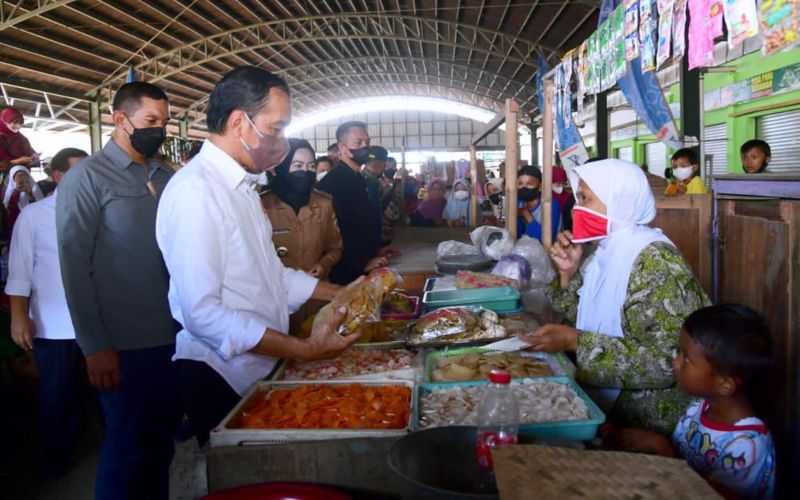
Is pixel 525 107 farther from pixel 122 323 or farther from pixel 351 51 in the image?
pixel 122 323

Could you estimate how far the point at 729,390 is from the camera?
166 cm

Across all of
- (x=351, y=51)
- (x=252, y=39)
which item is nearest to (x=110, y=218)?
(x=252, y=39)

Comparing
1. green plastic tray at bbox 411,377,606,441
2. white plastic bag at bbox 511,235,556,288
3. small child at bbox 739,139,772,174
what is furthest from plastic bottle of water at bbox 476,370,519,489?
small child at bbox 739,139,772,174

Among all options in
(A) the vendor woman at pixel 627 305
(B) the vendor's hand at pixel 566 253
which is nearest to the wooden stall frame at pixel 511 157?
(B) the vendor's hand at pixel 566 253

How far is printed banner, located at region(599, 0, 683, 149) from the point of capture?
252 inches

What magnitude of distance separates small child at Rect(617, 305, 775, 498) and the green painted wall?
8753 millimetres

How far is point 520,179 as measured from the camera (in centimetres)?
543

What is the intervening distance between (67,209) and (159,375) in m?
0.76

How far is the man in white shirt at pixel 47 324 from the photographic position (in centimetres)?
320

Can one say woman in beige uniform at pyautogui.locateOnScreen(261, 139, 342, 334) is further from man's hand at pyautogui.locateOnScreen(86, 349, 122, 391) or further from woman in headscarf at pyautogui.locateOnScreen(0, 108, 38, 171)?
woman in headscarf at pyautogui.locateOnScreen(0, 108, 38, 171)

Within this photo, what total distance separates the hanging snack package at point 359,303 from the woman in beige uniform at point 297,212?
3.03ft

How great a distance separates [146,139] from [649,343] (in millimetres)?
2236

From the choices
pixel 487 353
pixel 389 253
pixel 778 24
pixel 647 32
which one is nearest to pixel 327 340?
pixel 487 353

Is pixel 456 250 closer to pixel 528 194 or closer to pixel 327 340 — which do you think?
pixel 528 194
